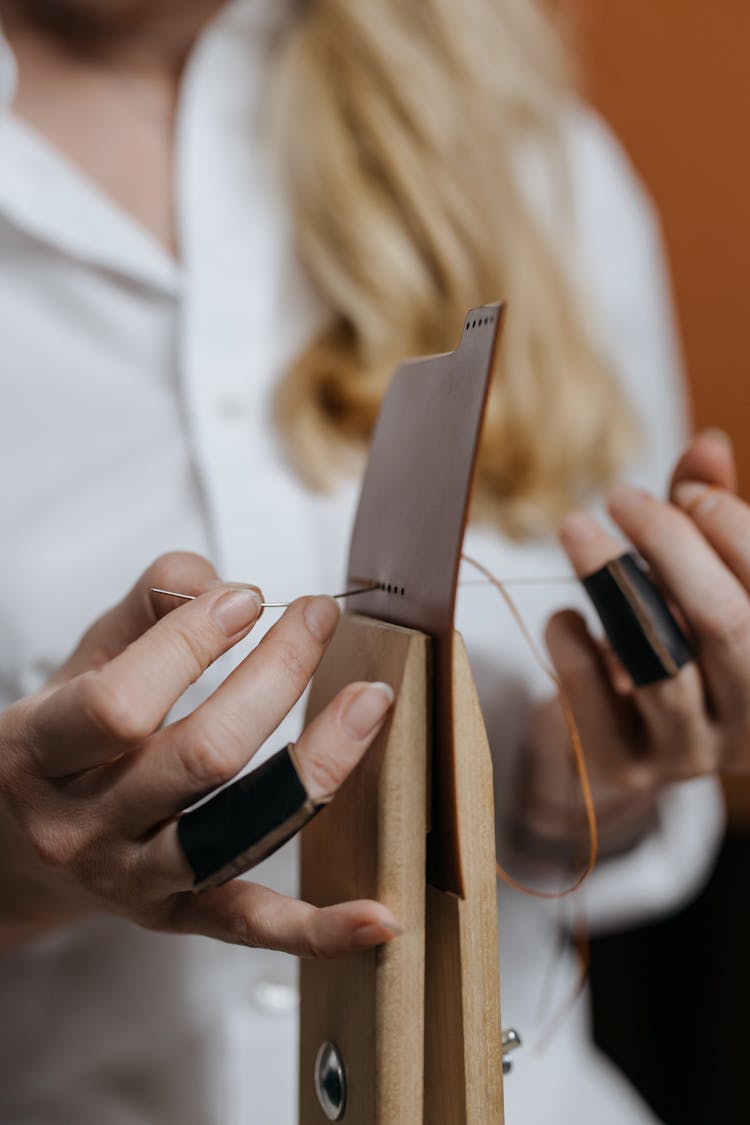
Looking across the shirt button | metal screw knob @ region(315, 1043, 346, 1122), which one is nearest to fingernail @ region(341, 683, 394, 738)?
metal screw knob @ region(315, 1043, 346, 1122)

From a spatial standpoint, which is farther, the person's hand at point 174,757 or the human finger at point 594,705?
the human finger at point 594,705

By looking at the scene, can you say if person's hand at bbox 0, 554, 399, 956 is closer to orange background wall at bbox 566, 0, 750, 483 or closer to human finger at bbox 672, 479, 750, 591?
human finger at bbox 672, 479, 750, 591

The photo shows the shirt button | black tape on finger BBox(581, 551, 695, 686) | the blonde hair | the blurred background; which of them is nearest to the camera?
black tape on finger BBox(581, 551, 695, 686)

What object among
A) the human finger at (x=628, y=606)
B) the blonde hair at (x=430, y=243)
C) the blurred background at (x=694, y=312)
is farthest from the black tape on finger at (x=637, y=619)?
the blurred background at (x=694, y=312)

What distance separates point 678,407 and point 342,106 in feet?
1.02

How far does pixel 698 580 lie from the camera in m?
0.32

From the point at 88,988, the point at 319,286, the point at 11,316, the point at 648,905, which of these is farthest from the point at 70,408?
the point at 648,905

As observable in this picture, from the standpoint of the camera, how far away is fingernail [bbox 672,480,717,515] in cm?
34

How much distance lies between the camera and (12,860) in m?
0.30

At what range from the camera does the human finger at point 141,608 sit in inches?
11.2

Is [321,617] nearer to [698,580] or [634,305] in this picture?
[698,580]

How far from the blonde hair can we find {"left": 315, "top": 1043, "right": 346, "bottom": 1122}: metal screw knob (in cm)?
31

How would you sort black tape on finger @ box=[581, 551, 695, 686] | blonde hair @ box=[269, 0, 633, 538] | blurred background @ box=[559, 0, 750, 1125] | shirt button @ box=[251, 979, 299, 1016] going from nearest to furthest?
black tape on finger @ box=[581, 551, 695, 686] → shirt button @ box=[251, 979, 299, 1016] → blonde hair @ box=[269, 0, 633, 538] → blurred background @ box=[559, 0, 750, 1125]

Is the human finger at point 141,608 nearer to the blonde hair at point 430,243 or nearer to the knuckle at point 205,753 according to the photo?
the knuckle at point 205,753
